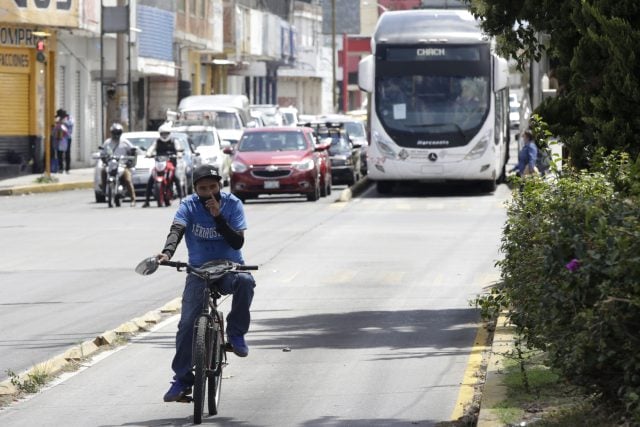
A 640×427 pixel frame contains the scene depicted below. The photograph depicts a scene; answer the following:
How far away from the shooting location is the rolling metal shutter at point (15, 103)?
50656 millimetres

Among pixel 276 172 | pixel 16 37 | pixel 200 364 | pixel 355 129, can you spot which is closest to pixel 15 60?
pixel 16 37

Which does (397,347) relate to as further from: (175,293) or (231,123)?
(231,123)

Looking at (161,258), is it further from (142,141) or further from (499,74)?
(142,141)

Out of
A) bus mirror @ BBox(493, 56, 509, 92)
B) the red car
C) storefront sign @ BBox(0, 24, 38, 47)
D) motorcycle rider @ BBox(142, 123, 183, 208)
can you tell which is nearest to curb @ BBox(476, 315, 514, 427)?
motorcycle rider @ BBox(142, 123, 183, 208)

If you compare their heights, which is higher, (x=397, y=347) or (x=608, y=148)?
(x=608, y=148)

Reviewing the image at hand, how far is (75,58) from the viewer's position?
2288 inches

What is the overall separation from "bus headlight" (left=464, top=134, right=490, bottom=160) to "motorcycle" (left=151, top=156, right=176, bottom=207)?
690 cm

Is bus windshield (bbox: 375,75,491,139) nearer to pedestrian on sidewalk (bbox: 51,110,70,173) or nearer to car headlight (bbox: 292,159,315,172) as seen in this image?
car headlight (bbox: 292,159,315,172)

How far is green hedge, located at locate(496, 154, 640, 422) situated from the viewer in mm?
8039

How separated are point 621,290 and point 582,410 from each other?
1548mm

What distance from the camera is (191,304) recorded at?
1095 centimetres

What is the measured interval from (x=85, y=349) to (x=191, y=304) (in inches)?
139

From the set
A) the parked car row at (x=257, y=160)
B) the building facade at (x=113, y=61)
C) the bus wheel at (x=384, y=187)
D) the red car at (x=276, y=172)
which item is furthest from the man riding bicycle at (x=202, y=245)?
the building facade at (x=113, y=61)

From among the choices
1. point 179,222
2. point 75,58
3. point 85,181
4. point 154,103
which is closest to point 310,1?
point 154,103
